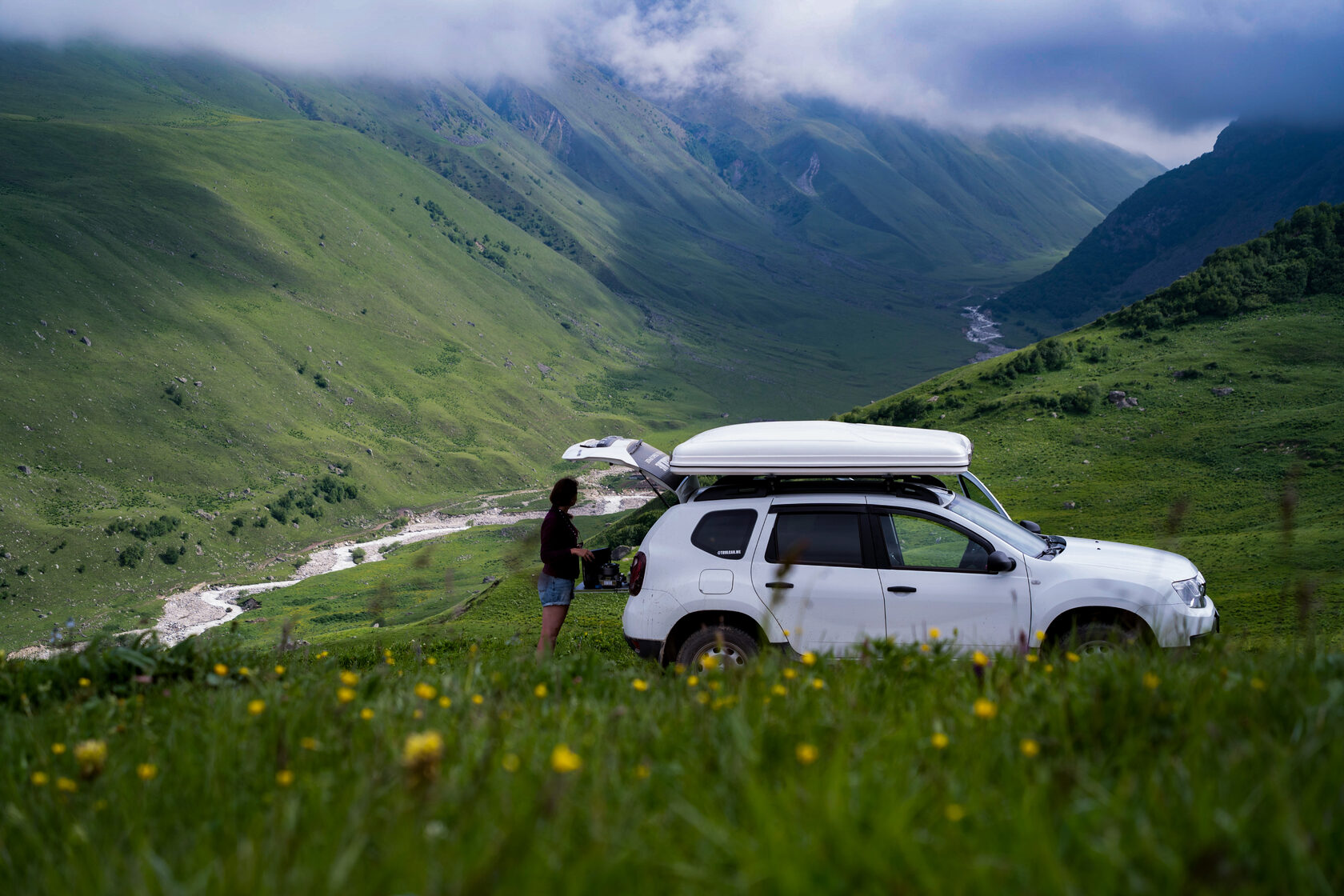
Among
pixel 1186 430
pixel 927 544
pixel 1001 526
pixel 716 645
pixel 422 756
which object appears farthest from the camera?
pixel 1186 430

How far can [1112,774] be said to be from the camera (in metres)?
3.32

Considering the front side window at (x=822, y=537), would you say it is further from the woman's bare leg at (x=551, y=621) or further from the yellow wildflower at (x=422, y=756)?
the yellow wildflower at (x=422, y=756)

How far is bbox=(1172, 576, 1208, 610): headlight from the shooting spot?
8477 mm

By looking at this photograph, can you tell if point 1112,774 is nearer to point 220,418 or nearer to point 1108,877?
point 1108,877

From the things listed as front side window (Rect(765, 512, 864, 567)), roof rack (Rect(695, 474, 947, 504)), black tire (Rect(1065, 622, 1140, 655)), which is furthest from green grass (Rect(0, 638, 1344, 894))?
roof rack (Rect(695, 474, 947, 504))

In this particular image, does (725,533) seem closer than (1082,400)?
Yes

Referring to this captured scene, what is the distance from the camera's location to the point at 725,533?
900 cm

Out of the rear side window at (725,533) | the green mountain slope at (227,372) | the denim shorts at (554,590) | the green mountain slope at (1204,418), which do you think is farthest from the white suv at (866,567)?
the green mountain slope at (227,372)

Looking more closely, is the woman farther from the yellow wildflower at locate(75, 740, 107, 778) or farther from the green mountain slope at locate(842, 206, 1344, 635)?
the green mountain slope at locate(842, 206, 1344, 635)

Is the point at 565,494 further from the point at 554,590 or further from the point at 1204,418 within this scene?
the point at 1204,418

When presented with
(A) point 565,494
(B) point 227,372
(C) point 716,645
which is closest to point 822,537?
(C) point 716,645

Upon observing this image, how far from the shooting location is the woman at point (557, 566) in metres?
10.2

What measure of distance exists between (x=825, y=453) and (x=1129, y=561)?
3.44 metres

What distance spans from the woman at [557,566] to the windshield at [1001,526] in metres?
4.49
